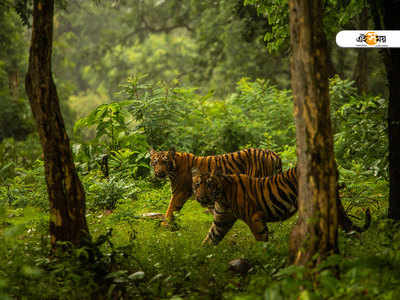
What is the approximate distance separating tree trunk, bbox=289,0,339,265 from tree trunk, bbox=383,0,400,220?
1890 mm

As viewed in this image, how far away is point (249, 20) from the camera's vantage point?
537 inches

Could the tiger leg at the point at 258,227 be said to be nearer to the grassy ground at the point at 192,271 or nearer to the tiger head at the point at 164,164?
the grassy ground at the point at 192,271

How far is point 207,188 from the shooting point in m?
5.53

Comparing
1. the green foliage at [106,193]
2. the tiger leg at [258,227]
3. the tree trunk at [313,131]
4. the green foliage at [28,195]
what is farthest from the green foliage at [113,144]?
the tree trunk at [313,131]

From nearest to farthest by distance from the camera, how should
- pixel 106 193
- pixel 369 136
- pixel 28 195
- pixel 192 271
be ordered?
1. pixel 192 271
2. pixel 369 136
3. pixel 28 195
4. pixel 106 193

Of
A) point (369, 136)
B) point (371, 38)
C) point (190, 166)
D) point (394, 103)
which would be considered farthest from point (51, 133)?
point (369, 136)

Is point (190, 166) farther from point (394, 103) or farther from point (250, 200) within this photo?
point (394, 103)

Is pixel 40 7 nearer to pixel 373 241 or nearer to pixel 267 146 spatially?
pixel 373 241

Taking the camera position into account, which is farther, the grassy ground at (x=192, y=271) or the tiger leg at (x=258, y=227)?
the tiger leg at (x=258, y=227)

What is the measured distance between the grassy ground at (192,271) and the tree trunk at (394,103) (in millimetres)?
494

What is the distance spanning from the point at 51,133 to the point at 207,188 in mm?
2063

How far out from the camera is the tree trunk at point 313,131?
359 cm

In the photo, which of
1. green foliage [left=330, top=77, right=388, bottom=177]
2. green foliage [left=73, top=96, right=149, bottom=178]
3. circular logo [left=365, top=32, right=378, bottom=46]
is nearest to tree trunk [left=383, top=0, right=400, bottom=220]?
circular logo [left=365, top=32, right=378, bottom=46]

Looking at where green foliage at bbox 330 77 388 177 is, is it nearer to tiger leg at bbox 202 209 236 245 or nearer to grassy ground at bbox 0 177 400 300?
grassy ground at bbox 0 177 400 300
